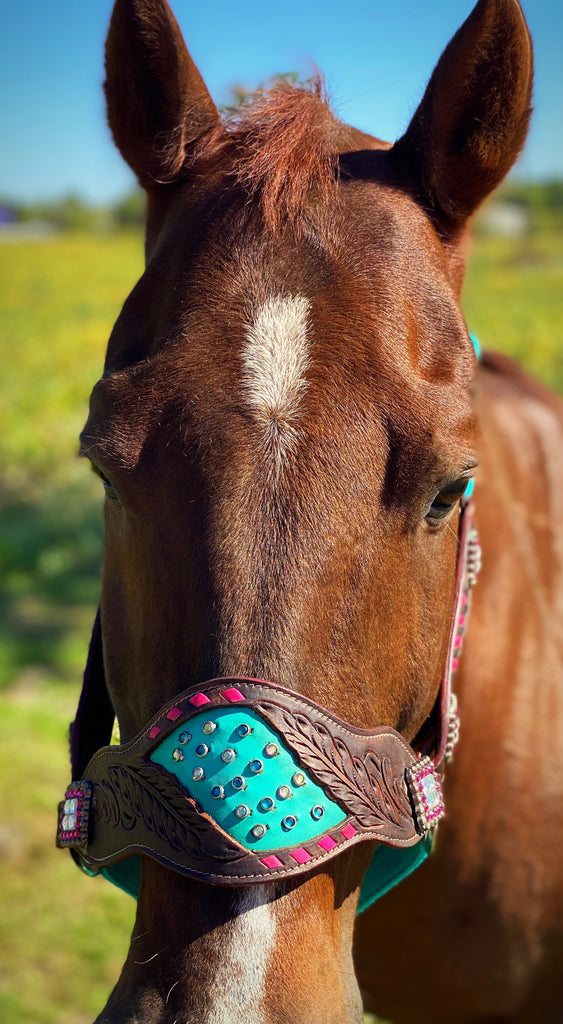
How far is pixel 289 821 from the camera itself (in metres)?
1.40

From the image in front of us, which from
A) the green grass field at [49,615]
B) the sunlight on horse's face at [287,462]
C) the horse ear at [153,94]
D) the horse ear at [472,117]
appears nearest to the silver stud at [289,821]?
the sunlight on horse's face at [287,462]

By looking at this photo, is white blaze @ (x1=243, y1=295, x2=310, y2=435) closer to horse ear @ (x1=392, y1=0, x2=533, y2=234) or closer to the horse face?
the horse face

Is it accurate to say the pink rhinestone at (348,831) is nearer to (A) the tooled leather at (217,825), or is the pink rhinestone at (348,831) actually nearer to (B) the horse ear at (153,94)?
(A) the tooled leather at (217,825)

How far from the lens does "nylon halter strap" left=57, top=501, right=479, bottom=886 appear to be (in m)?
1.38

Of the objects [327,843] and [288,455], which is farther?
[288,455]

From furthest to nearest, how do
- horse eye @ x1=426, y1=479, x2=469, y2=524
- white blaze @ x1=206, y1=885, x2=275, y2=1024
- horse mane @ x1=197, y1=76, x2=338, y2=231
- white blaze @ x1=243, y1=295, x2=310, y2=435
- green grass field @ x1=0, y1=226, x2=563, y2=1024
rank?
1. green grass field @ x1=0, y1=226, x2=563, y2=1024
2. horse mane @ x1=197, y1=76, x2=338, y2=231
3. horse eye @ x1=426, y1=479, x2=469, y2=524
4. white blaze @ x1=243, y1=295, x2=310, y2=435
5. white blaze @ x1=206, y1=885, x2=275, y2=1024

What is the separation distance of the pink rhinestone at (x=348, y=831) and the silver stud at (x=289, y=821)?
10 cm

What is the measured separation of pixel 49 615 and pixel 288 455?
21.3 ft

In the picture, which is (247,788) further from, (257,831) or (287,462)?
(287,462)

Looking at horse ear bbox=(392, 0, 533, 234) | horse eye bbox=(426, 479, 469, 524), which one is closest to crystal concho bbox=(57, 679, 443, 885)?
horse eye bbox=(426, 479, 469, 524)

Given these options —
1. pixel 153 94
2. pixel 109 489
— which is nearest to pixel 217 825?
pixel 109 489

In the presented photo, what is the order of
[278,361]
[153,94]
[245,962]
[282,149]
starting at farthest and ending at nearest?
[153,94]
[282,149]
[278,361]
[245,962]

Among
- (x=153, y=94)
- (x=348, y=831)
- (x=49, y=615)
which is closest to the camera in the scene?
(x=348, y=831)

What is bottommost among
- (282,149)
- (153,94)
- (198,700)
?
(198,700)
